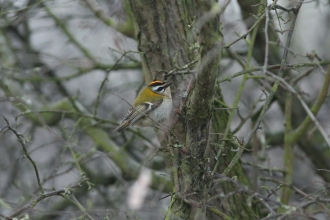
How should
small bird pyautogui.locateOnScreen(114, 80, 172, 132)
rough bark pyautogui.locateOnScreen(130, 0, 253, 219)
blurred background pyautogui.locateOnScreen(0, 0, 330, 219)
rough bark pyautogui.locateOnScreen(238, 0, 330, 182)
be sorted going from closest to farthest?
rough bark pyautogui.locateOnScreen(130, 0, 253, 219) → small bird pyautogui.locateOnScreen(114, 80, 172, 132) → blurred background pyautogui.locateOnScreen(0, 0, 330, 219) → rough bark pyautogui.locateOnScreen(238, 0, 330, 182)

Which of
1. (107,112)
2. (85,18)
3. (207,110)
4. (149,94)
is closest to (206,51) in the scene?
(207,110)

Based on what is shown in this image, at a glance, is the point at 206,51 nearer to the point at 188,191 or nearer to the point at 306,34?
the point at 188,191

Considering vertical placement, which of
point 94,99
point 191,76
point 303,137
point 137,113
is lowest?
point 303,137

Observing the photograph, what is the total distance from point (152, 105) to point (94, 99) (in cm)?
294

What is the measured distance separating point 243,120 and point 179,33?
1.14 m

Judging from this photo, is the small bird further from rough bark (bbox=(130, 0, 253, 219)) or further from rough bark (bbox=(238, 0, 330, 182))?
rough bark (bbox=(238, 0, 330, 182))

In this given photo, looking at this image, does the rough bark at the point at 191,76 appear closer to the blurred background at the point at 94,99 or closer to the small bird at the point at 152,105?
the small bird at the point at 152,105

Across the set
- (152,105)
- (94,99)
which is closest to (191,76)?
(152,105)

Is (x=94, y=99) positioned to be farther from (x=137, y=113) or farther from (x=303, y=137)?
(x=303, y=137)

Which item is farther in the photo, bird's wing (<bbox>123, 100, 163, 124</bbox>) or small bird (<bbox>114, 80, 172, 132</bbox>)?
bird's wing (<bbox>123, 100, 163, 124</bbox>)

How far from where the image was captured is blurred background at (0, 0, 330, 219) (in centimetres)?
501

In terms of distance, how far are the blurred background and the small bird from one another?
26 centimetres

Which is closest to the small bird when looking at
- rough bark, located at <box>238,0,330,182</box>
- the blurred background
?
the blurred background

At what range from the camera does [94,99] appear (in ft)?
25.9
